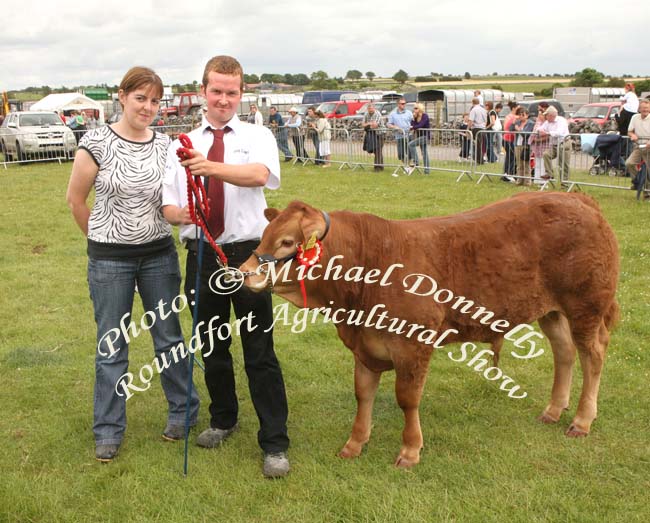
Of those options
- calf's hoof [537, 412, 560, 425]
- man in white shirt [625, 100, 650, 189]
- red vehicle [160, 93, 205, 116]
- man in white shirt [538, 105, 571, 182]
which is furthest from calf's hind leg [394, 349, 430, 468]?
red vehicle [160, 93, 205, 116]

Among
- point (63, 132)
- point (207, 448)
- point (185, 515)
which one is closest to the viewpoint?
point (185, 515)

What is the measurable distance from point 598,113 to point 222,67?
1042 inches

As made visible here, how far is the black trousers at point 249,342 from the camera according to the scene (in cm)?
383

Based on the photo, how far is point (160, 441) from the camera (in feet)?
14.5

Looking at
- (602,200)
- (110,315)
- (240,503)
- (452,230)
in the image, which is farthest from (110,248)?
(602,200)

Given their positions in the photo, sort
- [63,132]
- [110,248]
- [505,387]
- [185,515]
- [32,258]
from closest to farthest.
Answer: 1. [185,515]
2. [110,248]
3. [505,387]
4. [32,258]
5. [63,132]

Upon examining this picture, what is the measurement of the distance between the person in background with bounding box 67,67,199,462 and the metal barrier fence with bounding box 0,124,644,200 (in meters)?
10.9

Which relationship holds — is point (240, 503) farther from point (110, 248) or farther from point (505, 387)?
point (505, 387)

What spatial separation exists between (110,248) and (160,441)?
1.40 metres

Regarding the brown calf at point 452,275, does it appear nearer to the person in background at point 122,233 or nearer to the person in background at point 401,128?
the person in background at point 122,233

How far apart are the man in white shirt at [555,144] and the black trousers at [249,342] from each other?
37.2 ft

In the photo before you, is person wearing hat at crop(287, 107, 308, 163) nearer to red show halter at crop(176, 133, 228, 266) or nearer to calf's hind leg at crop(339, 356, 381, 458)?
calf's hind leg at crop(339, 356, 381, 458)

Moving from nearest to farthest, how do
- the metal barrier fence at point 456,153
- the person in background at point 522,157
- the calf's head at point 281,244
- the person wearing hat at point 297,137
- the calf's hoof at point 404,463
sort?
the calf's head at point 281,244 → the calf's hoof at point 404,463 → the metal barrier fence at point 456,153 → the person in background at point 522,157 → the person wearing hat at point 297,137

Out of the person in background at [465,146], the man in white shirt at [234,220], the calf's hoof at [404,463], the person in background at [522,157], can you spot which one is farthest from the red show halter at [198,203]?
the person in background at [465,146]
